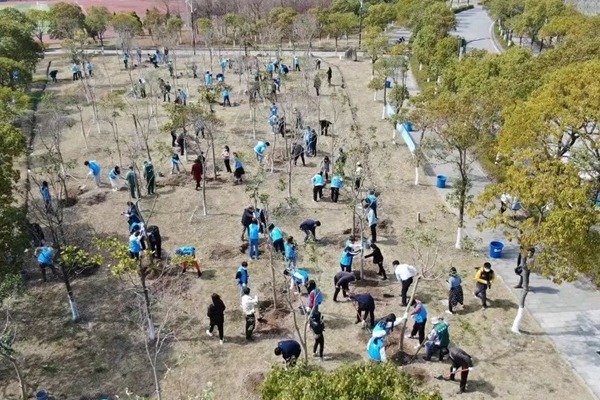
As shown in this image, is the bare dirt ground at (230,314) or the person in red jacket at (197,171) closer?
the bare dirt ground at (230,314)

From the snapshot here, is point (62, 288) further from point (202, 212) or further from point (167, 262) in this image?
point (202, 212)

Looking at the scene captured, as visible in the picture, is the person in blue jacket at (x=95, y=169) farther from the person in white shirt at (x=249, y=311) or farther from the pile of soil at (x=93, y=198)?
the person in white shirt at (x=249, y=311)

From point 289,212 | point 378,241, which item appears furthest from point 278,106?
point 378,241

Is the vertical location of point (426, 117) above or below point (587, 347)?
above

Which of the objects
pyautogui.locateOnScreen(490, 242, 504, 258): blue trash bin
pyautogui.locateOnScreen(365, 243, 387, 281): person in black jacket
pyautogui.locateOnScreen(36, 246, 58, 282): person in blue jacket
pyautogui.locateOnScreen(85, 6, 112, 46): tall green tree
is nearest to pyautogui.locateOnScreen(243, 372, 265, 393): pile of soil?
pyautogui.locateOnScreen(365, 243, 387, 281): person in black jacket

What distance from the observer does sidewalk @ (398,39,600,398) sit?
1217cm

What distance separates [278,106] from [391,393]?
848 inches

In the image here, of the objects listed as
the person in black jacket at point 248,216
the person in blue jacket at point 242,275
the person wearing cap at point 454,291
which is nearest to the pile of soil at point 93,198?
the person in black jacket at point 248,216

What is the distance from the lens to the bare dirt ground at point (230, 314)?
11883 mm

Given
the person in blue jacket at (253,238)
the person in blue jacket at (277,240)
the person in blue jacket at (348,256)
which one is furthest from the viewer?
the person in blue jacket at (253,238)

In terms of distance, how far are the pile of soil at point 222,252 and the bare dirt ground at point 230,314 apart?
5 centimetres

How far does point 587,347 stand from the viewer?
1257cm

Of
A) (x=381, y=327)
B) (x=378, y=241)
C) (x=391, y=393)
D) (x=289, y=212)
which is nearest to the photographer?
(x=391, y=393)

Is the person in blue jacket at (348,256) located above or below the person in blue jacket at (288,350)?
above
